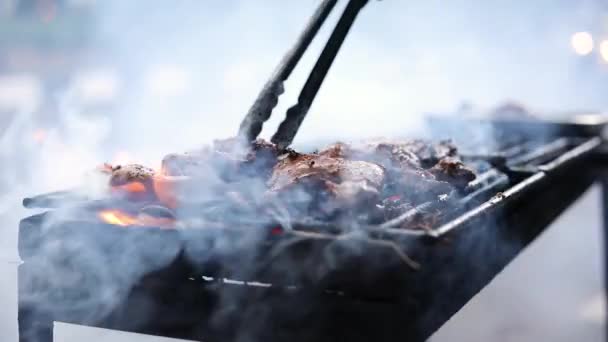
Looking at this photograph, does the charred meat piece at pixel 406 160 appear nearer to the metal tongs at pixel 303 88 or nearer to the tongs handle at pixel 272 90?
the metal tongs at pixel 303 88

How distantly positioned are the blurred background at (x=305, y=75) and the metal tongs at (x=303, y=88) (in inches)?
71.5

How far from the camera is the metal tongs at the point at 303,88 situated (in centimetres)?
443

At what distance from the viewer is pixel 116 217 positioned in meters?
3.63

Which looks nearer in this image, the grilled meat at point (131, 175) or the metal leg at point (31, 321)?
the metal leg at point (31, 321)

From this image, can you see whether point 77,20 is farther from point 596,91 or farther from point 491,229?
point 491,229

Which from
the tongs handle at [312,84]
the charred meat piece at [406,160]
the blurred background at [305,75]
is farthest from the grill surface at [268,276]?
the blurred background at [305,75]

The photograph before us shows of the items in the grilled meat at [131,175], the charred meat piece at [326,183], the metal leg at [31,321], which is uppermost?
the grilled meat at [131,175]

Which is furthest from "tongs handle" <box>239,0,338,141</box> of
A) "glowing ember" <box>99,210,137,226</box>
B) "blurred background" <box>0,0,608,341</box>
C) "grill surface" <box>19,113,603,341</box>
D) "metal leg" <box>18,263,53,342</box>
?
"blurred background" <box>0,0,608,341</box>

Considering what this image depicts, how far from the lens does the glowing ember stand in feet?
11.7

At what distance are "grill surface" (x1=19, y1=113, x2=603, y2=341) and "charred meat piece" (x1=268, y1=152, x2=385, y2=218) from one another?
0.93ft

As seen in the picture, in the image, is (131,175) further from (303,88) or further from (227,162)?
(303,88)

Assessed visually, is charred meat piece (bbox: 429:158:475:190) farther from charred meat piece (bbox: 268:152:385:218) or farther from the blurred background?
the blurred background

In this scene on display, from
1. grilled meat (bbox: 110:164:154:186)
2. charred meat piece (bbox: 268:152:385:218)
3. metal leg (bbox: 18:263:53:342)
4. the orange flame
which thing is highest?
grilled meat (bbox: 110:164:154:186)

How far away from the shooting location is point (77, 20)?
1791cm
